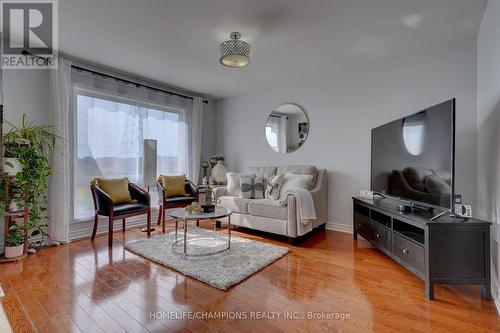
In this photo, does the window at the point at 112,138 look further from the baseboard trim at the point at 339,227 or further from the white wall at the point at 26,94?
the baseboard trim at the point at 339,227

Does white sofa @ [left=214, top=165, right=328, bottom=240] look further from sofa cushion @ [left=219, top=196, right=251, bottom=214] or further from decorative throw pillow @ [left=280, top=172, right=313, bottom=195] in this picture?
decorative throw pillow @ [left=280, top=172, right=313, bottom=195]

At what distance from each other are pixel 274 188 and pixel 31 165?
2842 millimetres

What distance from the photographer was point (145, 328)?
1.50 meters

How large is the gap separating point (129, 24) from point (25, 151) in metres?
1.70

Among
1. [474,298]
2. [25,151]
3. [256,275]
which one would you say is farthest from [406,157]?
[25,151]

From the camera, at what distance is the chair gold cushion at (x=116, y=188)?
3.30 meters

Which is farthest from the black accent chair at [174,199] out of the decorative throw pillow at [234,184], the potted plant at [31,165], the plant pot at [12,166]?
the plant pot at [12,166]

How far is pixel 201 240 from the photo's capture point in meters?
3.14

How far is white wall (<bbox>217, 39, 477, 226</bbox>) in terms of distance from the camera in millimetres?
2746

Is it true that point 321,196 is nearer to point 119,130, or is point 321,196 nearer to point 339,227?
point 339,227

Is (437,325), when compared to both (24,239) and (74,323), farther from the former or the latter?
(24,239)

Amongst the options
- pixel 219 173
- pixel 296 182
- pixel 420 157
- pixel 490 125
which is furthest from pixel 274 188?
pixel 490 125

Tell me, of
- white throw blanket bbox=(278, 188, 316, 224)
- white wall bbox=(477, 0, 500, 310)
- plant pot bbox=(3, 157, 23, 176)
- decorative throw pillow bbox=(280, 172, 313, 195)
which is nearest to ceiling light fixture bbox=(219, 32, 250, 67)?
white throw blanket bbox=(278, 188, 316, 224)

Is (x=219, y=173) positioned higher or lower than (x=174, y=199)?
higher
